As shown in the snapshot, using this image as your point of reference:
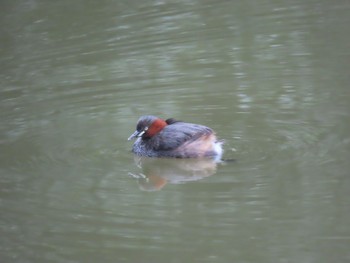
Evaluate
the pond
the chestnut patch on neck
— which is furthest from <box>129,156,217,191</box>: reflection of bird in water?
the chestnut patch on neck

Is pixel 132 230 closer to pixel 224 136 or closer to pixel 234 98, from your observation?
pixel 224 136

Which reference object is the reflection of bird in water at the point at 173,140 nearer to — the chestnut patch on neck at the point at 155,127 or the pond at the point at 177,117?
the chestnut patch on neck at the point at 155,127

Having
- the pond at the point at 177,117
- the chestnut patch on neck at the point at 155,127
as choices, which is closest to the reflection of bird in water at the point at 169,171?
the pond at the point at 177,117

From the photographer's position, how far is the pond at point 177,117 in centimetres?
675

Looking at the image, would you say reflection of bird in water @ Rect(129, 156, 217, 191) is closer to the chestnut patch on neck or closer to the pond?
the pond

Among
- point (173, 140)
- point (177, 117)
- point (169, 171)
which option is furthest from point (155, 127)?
point (177, 117)

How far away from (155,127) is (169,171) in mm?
624

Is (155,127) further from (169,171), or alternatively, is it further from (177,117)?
(177,117)

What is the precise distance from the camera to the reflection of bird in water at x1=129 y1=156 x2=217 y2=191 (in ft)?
26.3

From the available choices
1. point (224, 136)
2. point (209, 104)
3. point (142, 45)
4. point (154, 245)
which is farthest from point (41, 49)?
point (154, 245)

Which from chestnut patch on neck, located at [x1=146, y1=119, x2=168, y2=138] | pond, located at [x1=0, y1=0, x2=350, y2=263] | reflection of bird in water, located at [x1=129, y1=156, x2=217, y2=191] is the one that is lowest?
reflection of bird in water, located at [x1=129, y1=156, x2=217, y2=191]

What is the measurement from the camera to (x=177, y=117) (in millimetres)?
9664

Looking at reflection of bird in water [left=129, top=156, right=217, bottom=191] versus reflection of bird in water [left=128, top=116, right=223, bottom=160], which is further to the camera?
reflection of bird in water [left=128, top=116, right=223, bottom=160]

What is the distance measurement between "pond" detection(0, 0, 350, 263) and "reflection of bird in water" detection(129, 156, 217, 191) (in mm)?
24
